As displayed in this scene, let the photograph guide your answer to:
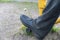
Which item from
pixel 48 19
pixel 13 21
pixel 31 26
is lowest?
pixel 13 21

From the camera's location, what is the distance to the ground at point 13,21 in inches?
121

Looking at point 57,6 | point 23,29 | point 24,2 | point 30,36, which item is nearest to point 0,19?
point 23,29

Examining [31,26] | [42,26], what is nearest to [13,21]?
[31,26]

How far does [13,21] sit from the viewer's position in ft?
12.4

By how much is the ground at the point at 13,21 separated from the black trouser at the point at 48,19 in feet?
1.06

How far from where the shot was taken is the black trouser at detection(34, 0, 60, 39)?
2.56m

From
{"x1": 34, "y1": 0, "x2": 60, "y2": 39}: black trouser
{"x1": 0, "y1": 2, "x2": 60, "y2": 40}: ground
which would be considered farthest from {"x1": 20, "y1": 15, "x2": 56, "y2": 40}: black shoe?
{"x1": 0, "y1": 2, "x2": 60, "y2": 40}: ground

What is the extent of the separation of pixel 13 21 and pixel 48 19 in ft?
4.23

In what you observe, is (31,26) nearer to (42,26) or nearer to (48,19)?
(42,26)

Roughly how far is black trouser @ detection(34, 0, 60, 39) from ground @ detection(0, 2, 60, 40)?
1.06 ft

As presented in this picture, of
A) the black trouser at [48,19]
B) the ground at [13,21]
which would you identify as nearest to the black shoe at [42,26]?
the black trouser at [48,19]

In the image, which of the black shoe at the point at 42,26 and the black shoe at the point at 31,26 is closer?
the black shoe at the point at 42,26

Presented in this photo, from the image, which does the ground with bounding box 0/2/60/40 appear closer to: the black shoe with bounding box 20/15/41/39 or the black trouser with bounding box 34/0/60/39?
the black shoe with bounding box 20/15/41/39

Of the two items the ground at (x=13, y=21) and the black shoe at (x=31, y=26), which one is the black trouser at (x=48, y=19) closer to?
the black shoe at (x=31, y=26)
